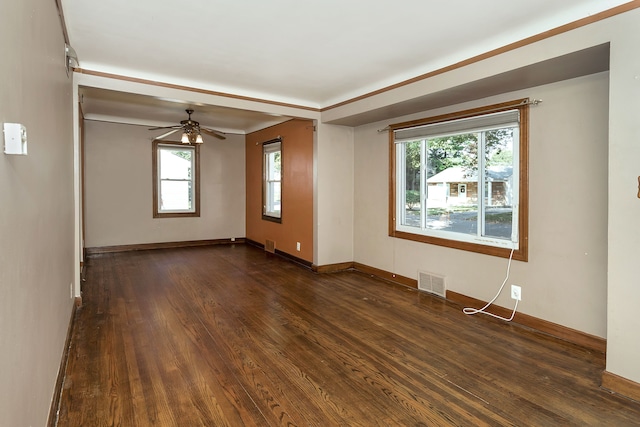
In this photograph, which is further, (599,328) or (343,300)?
(343,300)

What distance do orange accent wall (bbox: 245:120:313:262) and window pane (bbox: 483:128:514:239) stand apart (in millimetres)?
2597

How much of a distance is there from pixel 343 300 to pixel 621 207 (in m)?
2.68

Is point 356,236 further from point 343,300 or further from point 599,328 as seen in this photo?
point 599,328

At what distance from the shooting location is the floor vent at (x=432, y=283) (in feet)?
13.9

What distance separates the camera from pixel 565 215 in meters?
3.13

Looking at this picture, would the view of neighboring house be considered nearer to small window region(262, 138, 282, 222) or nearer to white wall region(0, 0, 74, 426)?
small window region(262, 138, 282, 222)

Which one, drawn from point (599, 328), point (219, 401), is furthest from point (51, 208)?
point (599, 328)

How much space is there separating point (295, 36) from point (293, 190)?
130 inches

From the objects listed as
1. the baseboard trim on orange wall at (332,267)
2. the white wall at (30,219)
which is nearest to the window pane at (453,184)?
the baseboard trim on orange wall at (332,267)

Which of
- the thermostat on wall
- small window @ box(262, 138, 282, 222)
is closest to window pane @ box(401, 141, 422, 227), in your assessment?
small window @ box(262, 138, 282, 222)

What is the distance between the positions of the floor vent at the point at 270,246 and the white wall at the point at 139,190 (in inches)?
55.5

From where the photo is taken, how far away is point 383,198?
5090mm

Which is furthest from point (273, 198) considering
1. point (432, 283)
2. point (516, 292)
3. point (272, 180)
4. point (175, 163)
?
point (516, 292)

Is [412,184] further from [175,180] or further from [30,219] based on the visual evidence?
[175,180]
